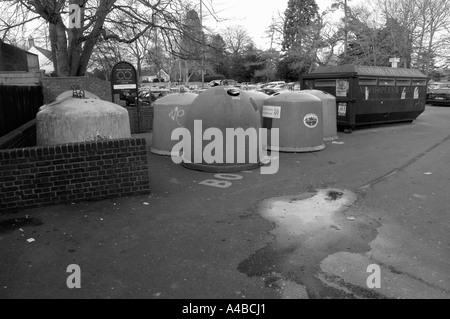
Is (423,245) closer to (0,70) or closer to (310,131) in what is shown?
(310,131)

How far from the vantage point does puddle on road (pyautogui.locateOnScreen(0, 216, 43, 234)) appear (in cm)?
470

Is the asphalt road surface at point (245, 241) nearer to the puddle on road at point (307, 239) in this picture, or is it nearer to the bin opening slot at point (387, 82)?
the puddle on road at point (307, 239)

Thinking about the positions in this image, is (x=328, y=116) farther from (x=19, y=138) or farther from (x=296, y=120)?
(x=19, y=138)

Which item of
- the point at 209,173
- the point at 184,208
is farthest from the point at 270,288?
the point at 209,173

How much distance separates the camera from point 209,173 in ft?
25.1

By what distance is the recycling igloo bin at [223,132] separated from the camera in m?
7.65

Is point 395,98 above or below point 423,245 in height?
above

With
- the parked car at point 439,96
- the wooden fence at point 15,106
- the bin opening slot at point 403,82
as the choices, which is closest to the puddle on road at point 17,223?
the wooden fence at point 15,106

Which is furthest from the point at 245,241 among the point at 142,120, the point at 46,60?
the point at 46,60

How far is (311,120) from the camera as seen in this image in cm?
971

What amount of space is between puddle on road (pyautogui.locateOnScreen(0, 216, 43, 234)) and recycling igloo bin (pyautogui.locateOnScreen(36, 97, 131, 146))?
1693 millimetres

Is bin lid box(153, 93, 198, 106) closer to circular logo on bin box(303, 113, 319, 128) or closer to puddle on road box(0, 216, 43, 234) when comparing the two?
circular logo on bin box(303, 113, 319, 128)

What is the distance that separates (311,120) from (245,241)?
6067 mm
